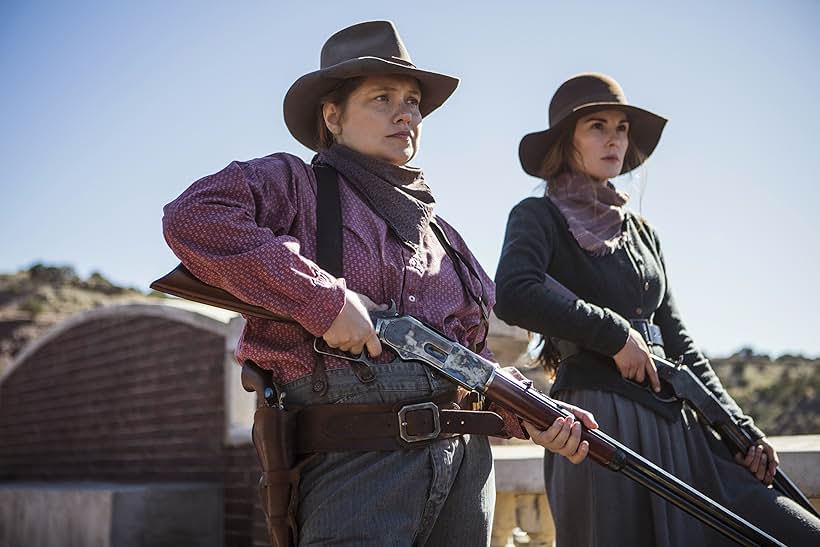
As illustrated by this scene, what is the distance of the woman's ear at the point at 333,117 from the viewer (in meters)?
2.89

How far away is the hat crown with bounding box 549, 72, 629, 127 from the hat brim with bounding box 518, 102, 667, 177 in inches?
1.0

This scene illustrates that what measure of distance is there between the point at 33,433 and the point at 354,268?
1120 cm

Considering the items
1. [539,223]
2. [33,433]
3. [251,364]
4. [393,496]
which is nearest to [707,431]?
[539,223]

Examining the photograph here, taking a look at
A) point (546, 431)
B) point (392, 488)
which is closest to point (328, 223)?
point (392, 488)

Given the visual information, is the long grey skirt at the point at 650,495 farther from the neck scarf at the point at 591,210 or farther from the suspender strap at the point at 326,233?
the suspender strap at the point at 326,233

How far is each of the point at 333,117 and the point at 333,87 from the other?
0.34ft

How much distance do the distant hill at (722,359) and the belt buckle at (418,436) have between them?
11.9 metres

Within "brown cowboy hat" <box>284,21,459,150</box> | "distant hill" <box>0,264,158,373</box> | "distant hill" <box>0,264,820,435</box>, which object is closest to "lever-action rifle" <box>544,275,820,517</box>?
"brown cowboy hat" <box>284,21,459,150</box>

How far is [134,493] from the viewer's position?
7.78 metres

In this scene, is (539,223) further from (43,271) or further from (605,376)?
(43,271)

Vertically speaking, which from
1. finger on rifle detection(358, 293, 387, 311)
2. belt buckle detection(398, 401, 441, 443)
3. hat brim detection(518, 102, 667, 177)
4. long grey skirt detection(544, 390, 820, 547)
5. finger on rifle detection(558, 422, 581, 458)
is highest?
hat brim detection(518, 102, 667, 177)

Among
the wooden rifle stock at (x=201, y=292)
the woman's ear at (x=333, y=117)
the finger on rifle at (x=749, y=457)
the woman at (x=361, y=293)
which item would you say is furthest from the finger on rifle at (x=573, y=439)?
the woman's ear at (x=333, y=117)

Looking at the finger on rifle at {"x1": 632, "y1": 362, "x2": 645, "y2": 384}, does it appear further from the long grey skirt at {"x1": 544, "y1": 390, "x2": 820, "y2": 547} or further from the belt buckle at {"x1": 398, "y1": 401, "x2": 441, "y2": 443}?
the belt buckle at {"x1": 398, "y1": 401, "x2": 441, "y2": 443}

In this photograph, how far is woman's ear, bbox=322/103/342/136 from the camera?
9.49 feet
